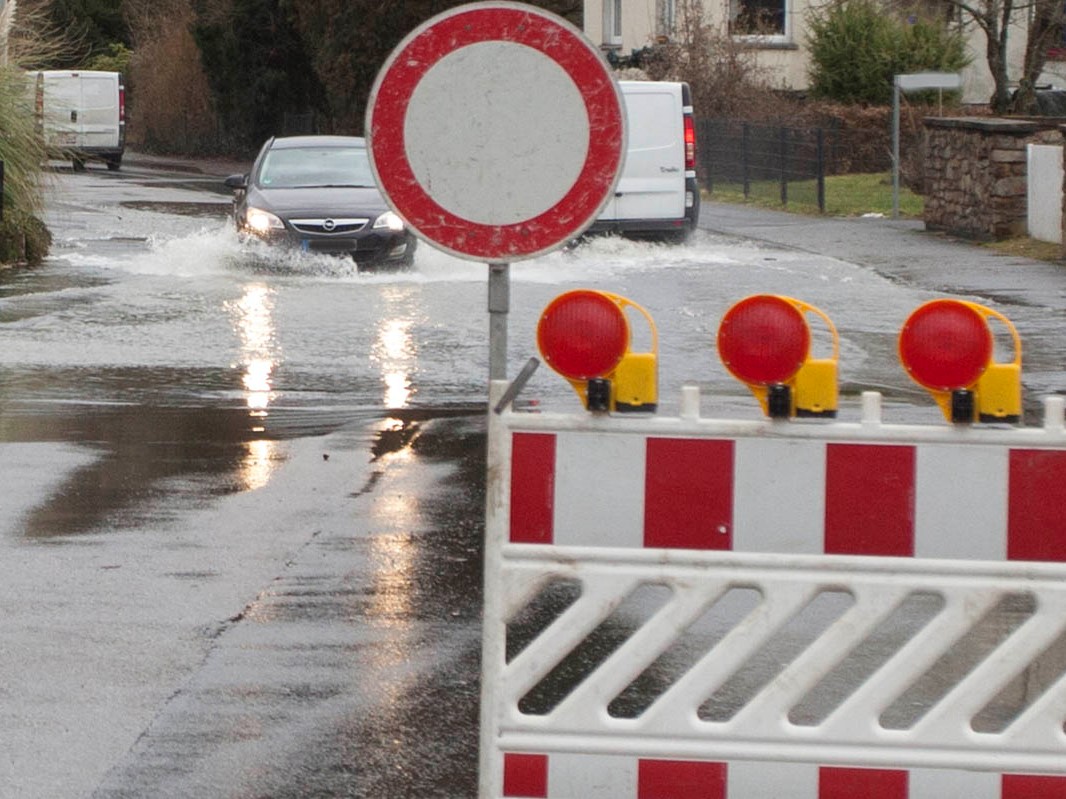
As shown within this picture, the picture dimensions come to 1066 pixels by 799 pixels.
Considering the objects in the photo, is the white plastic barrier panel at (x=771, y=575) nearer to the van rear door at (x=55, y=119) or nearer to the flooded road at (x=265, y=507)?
the flooded road at (x=265, y=507)

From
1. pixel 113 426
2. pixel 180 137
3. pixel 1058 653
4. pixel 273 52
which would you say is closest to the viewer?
pixel 1058 653

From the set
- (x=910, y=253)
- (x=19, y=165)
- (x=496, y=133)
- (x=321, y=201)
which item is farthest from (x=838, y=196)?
(x=496, y=133)

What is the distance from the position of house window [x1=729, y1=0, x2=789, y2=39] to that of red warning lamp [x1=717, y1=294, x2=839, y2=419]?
4154 cm

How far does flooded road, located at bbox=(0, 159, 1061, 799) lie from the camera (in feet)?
17.6

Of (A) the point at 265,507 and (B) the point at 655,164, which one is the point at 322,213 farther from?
(A) the point at 265,507

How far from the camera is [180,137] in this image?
61938 millimetres

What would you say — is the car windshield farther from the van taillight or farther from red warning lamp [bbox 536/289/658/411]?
red warning lamp [bbox 536/289/658/411]

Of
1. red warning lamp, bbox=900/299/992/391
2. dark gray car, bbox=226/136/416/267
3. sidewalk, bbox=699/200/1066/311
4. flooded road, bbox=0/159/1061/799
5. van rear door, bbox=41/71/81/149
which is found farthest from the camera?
van rear door, bbox=41/71/81/149

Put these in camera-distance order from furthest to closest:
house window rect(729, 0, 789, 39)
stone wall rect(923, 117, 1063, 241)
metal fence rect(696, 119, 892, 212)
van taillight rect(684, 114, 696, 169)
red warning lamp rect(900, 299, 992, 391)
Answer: house window rect(729, 0, 789, 39)
metal fence rect(696, 119, 892, 212)
van taillight rect(684, 114, 696, 169)
stone wall rect(923, 117, 1063, 241)
red warning lamp rect(900, 299, 992, 391)

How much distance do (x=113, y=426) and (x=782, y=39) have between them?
119 ft

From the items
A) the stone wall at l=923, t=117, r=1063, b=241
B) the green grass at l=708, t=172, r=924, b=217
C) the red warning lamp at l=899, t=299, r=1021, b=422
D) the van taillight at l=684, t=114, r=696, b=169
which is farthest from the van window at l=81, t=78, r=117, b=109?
the red warning lamp at l=899, t=299, r=1021, b=422

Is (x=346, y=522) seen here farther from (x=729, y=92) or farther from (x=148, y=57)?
(x=148, y=57)

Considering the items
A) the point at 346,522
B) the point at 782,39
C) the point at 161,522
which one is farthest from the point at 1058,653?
the point at 782,39

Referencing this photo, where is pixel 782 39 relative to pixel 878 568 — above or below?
above
